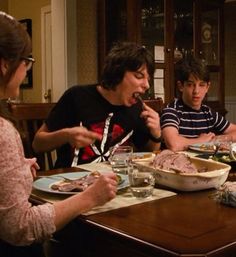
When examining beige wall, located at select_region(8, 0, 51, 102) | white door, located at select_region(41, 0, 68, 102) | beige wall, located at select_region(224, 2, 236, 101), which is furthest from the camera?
beige wall, located at select_region(224, 2, 236, 101)

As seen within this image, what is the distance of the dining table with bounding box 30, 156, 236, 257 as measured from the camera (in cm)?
85

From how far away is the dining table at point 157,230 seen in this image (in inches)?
33.4

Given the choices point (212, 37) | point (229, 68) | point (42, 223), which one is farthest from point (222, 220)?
point (229, 68)

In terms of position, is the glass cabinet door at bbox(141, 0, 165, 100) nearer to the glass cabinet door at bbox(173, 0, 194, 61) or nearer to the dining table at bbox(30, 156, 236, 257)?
the glass cabinet door at bbox(173, 0, 194, 61)

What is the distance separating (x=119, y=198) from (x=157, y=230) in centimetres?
30

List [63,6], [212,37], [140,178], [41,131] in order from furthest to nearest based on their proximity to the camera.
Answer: [212,37], [63,6], [41,131], [140,178]

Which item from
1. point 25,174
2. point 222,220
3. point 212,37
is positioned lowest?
point 222,220

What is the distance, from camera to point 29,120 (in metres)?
2.10

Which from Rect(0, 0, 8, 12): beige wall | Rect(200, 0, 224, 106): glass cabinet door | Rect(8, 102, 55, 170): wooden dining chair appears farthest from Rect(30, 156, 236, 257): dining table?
Rect(0, 0, 8, 12): beige wall

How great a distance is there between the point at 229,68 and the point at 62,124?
172 inches

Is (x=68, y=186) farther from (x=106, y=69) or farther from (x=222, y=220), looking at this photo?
(x=106, y=69)

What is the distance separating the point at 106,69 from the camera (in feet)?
6.72

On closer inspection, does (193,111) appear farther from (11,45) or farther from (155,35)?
(11,45)

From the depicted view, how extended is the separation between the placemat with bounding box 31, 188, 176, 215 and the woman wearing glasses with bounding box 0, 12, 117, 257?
0.19 feet
